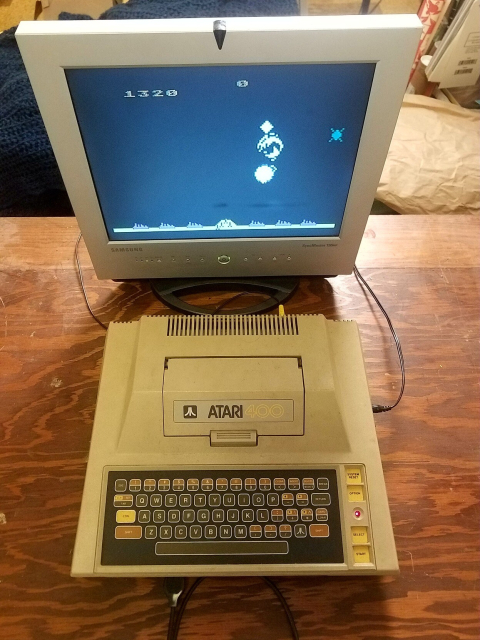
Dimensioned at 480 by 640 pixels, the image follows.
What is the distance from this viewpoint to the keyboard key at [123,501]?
1.97 feet

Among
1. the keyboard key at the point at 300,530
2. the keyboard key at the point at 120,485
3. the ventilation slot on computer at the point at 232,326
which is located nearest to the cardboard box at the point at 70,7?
the ventilation slot on computer at the point at 232,326

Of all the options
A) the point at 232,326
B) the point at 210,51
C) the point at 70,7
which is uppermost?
the point at 210,51

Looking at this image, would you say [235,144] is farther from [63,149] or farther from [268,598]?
[268,598]

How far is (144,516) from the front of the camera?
60 cm

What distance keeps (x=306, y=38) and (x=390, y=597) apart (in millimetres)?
645

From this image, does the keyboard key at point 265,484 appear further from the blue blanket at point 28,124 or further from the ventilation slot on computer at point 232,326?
the blue blanket at point 28,124

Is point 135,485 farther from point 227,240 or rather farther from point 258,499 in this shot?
point 227,240

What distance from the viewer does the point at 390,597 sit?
0.61 metres

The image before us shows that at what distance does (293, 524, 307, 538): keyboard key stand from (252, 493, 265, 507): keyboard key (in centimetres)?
5

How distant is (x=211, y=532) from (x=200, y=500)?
0.04 metres

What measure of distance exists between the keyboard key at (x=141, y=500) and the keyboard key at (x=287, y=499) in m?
0.17

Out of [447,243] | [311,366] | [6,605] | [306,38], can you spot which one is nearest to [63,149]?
[306,38]

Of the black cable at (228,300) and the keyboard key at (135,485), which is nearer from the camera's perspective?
the keyboard key at (135,485)

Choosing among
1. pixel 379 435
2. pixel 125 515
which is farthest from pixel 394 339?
pixel 125 515
